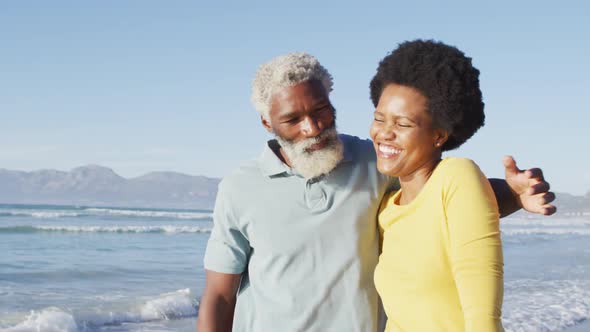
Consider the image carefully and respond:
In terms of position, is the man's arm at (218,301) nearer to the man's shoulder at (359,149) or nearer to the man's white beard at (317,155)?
the man's white beard at (317,155)

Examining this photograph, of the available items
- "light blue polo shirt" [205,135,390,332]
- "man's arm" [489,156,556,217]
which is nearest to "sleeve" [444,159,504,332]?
"man's arm" [489,156,556,217]

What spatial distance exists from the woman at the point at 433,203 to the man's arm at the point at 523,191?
0.19 meters

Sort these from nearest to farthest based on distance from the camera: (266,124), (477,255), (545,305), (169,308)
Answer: (477,255)
(266,124)
(169,308)
(545,305)

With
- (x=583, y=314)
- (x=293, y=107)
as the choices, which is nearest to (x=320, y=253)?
(x=293, y=107)

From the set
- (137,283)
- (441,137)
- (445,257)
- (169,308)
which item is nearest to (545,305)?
(169,308)

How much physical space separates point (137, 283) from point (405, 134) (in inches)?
372

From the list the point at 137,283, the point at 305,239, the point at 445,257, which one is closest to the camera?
the point at 445,257

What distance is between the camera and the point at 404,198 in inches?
96.6

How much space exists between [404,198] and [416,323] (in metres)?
0.44

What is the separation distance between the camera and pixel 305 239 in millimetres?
2619

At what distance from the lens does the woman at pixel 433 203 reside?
6.43 ft

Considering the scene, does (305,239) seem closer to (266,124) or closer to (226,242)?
(226,242)

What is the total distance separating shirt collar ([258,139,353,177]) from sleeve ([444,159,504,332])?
0.77 metres

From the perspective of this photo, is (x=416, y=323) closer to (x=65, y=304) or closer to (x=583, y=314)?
(x=583, y=314)
